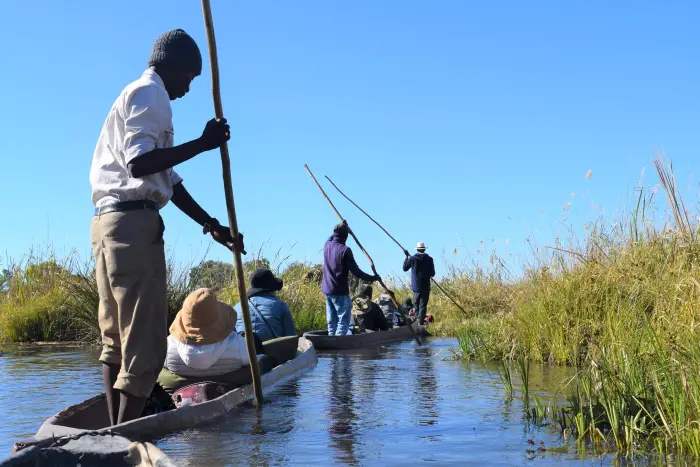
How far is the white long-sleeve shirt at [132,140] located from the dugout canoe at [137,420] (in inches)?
51.3

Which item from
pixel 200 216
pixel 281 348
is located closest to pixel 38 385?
pixel 281 348

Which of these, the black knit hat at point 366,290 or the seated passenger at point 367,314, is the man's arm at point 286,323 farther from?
A: the seated passenger at point 367,314

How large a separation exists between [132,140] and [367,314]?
11.3 m

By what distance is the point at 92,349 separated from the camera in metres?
13.8

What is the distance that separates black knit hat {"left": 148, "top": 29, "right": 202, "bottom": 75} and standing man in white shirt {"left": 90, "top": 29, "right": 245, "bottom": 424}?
0.04m

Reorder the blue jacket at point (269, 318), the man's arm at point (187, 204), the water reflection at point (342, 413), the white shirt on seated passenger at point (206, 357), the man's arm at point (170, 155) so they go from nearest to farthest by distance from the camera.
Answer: the man's arm at point (170, 155), the water reflection at point (342, 413), the man's arm at point (187, 204), the white shirt on seated passenger at point (206, 357), the blue jacket at point (269, 318)

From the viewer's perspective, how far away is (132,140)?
4.66m

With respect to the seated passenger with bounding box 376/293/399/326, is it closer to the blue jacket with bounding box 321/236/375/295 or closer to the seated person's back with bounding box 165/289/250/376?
the blue jacket with bounding box 321/236/375/295

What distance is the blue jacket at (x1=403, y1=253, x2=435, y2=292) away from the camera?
18891mm

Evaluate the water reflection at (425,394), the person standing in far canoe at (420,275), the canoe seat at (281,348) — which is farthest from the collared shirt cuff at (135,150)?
the person standing in far canoe at (420,275)

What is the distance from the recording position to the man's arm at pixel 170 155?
4.62 metres

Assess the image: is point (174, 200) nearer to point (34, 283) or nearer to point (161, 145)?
point (161, 145)

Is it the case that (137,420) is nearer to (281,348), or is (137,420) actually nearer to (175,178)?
(175,178)

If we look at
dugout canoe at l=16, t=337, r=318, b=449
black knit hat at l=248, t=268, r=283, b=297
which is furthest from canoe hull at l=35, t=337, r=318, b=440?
black knit hat at l=248, t=268, r=283, b=297
